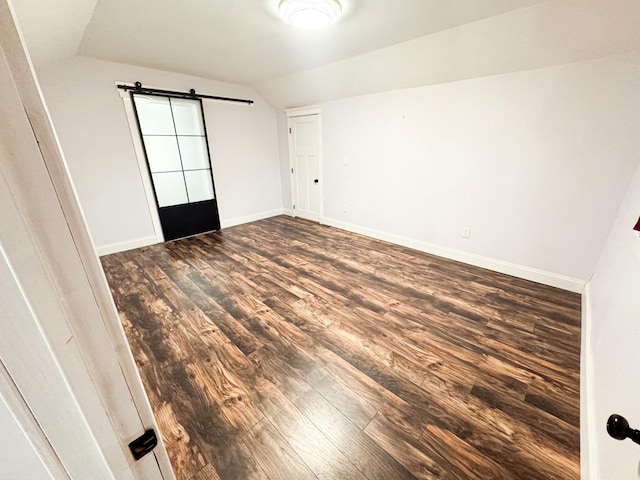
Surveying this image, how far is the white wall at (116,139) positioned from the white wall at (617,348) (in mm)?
4898

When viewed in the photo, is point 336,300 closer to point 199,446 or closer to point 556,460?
point 199,446

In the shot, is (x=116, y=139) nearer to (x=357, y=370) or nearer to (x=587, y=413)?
(x=357, y=370)

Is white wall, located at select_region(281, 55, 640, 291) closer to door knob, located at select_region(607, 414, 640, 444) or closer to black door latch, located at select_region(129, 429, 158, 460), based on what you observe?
door knob, located at select_region(607, 414, 640, 444)

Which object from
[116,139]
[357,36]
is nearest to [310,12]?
[357,36]

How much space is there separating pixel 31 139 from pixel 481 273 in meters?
3.57

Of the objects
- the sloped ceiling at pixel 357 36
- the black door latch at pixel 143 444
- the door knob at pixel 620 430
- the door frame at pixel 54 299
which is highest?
the sloped ceiling at pixel 357 36

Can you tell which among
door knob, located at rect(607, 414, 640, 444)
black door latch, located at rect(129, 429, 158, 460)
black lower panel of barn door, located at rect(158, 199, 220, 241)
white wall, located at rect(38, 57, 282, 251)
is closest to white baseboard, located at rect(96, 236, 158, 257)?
white wall, located at rect(38, 57, 282, 251)

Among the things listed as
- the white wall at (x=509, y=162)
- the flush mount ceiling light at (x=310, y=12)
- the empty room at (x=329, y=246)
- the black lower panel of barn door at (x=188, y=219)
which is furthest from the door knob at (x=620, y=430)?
the black lower panel of barn door at (x=188, y=219)

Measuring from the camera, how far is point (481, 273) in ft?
9.84

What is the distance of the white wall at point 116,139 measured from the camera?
3074 mm

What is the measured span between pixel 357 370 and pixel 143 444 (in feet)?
4.80

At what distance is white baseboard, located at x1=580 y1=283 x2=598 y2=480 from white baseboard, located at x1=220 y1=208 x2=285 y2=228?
489 cm

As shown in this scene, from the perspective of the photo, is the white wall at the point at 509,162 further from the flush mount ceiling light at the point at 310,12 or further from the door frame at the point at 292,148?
the flush mount ceiling light at the point at 310,12

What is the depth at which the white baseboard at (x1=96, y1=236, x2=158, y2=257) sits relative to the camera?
11.7ft
